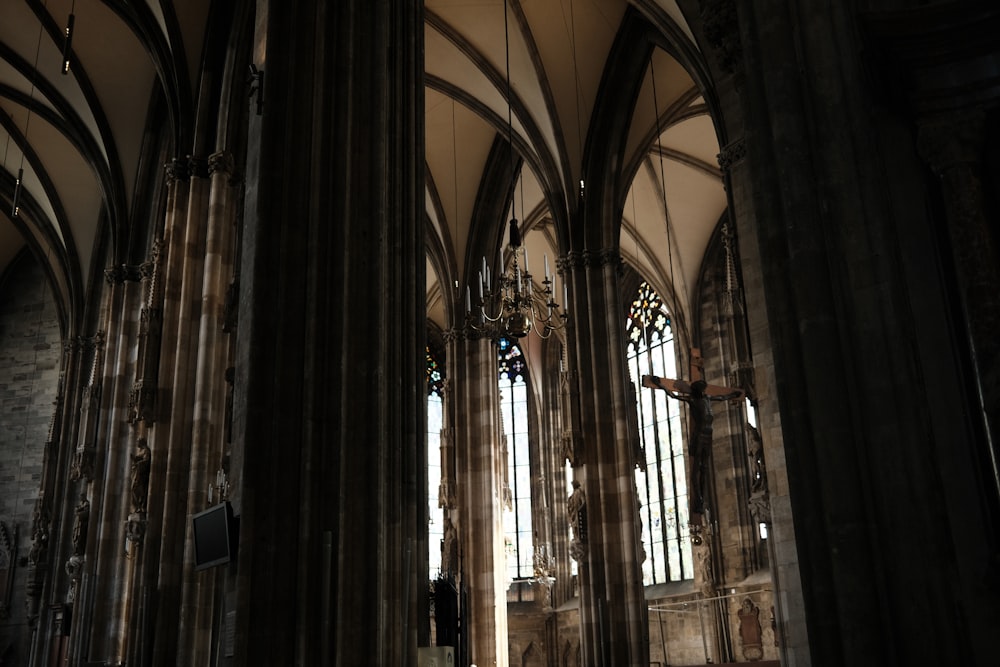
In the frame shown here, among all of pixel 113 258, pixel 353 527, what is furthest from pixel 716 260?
pixel 353 527

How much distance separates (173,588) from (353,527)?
20.2ft

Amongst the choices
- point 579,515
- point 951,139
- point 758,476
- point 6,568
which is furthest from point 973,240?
point 6,568

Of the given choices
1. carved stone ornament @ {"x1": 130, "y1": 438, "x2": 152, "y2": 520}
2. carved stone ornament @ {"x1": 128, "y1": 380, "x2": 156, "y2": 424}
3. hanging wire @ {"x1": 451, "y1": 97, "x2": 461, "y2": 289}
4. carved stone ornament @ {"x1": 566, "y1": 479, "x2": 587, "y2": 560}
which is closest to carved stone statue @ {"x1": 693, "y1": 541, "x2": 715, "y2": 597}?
carved stone ornament @ {"x1": 566, "y1": 479, "x2": 587, "y2": 560}

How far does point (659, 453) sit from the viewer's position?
79.3 ft

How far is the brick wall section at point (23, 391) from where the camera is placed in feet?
79.2

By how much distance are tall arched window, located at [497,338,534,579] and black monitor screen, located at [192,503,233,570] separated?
699 inches

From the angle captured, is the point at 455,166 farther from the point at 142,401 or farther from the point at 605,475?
the point at 142,401

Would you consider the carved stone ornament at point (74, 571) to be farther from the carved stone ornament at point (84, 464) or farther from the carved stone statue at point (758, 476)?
the carved stone statue at point (758, 476)

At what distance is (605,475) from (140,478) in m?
7.27

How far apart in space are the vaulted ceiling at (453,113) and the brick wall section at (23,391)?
12.2 feet

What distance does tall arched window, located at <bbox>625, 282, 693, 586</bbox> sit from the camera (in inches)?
911

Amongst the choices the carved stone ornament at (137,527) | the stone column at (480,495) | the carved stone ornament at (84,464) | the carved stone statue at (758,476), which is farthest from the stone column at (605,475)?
the carved stone ornament at (84,464)

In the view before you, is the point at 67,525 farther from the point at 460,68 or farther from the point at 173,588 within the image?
the point at 460,68

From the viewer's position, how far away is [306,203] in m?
8.80
